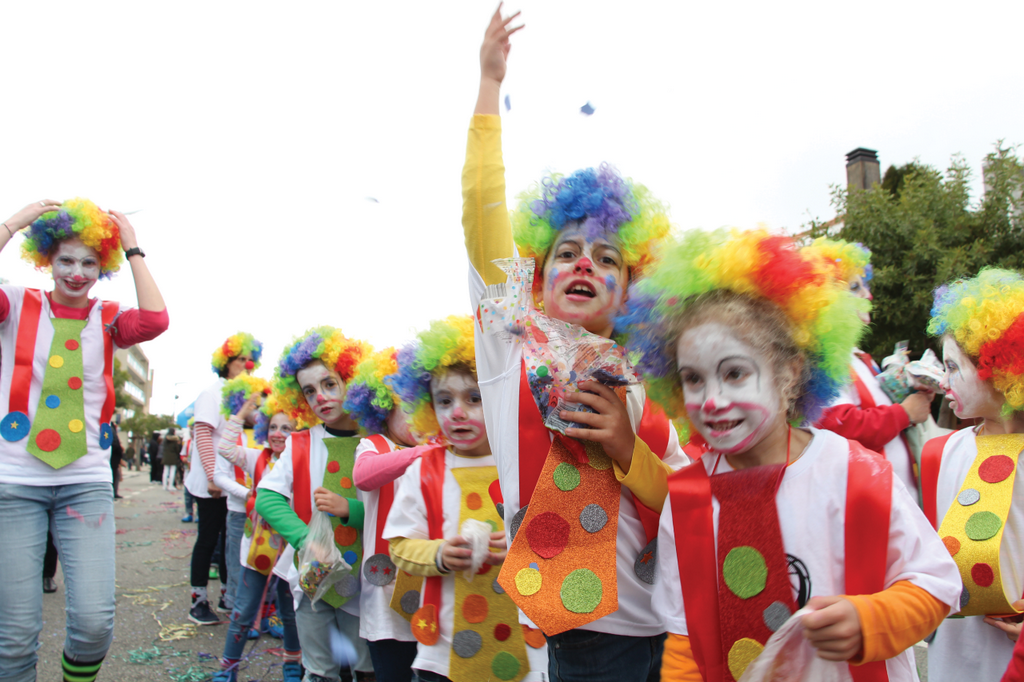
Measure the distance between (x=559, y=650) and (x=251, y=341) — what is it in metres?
5.82

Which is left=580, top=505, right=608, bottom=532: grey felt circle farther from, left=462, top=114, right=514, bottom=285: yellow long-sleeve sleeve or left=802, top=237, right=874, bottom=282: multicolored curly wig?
left=802, top=237, right=874, bottom=282: multicolored curly wig

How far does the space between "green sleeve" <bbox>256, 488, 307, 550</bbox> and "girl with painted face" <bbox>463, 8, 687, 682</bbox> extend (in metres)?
1.77

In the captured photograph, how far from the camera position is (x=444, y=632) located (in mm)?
2584

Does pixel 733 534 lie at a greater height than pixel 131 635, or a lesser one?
greater

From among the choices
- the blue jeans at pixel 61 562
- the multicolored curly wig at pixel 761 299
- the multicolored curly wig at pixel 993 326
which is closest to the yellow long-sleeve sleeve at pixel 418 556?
the multicolored curly wig at pixel 761 299

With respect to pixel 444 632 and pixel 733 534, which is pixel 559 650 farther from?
pixel 444 632

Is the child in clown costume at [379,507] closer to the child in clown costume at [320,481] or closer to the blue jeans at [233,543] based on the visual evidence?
the child in clown costume at [320,481]

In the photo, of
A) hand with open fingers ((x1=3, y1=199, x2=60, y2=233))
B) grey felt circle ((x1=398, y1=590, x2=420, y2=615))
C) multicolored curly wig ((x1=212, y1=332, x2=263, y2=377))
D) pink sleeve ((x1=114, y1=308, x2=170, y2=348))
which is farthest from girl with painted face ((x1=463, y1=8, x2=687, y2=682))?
multicolored curly wig ((x1=212, y1=332, x2=263, y2=377))

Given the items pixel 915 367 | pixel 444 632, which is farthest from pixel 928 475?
pixel 444 632

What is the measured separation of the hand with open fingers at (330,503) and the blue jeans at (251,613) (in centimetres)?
93

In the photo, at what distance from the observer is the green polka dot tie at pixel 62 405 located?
3100mm

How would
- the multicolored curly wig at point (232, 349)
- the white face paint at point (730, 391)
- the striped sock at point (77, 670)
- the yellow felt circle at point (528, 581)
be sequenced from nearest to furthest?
the white face paint at point (730, 391) < the yellow felt circle at point (528, 581) < the striped sock at point (77, 670) < the multicolored curly wig at point (232, 349)

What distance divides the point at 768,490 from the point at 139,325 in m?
2.98

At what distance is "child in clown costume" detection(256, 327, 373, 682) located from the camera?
3.37 metres
